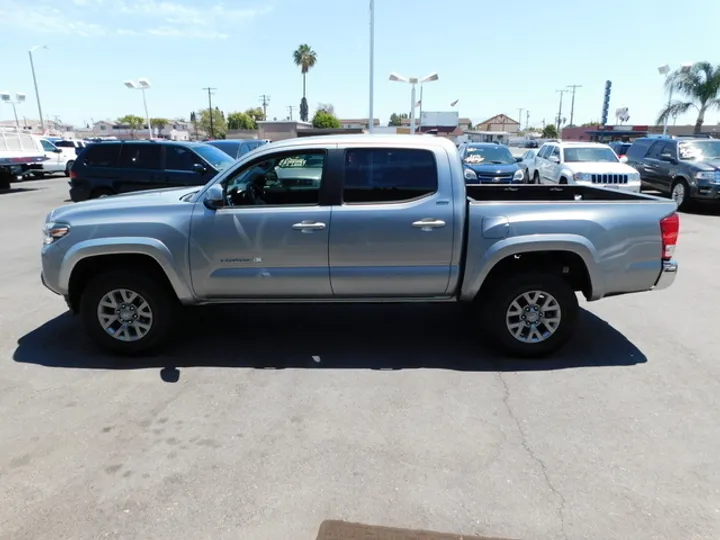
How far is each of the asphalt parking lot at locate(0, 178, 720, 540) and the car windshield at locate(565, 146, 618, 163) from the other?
31.1 ft

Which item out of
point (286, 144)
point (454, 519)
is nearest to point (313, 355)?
point (286, 144)

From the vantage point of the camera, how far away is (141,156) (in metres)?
11.3

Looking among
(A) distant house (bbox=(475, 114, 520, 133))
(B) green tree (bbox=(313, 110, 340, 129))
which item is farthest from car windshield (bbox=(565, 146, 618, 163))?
(A) distant house (bbox=(475, 114, 520, 133))

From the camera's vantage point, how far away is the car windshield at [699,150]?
44.4 ft

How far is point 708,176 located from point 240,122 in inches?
3849

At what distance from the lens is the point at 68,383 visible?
13.6 feet

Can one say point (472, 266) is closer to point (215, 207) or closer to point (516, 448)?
point (516, 448)

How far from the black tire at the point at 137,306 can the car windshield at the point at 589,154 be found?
40.1 ft

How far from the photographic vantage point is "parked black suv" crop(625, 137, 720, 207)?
1258cm

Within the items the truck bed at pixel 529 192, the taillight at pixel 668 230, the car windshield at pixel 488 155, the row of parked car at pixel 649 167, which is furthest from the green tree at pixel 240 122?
the taillight at pixel 668 230

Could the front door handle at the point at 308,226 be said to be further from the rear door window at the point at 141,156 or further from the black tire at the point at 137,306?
the rear door window at the point at 141,156

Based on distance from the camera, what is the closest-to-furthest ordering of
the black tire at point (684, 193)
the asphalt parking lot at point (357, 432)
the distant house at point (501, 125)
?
the asphalt parking lot at point (357, 432) < the black tire at point (684, 193) < the distant house at point (501, 125)

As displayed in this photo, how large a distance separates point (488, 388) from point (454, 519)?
1.50 metres

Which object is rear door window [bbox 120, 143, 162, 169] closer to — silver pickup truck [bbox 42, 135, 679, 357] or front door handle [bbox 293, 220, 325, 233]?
silver pickup truck [bbox 42, 135, 679, 357]
